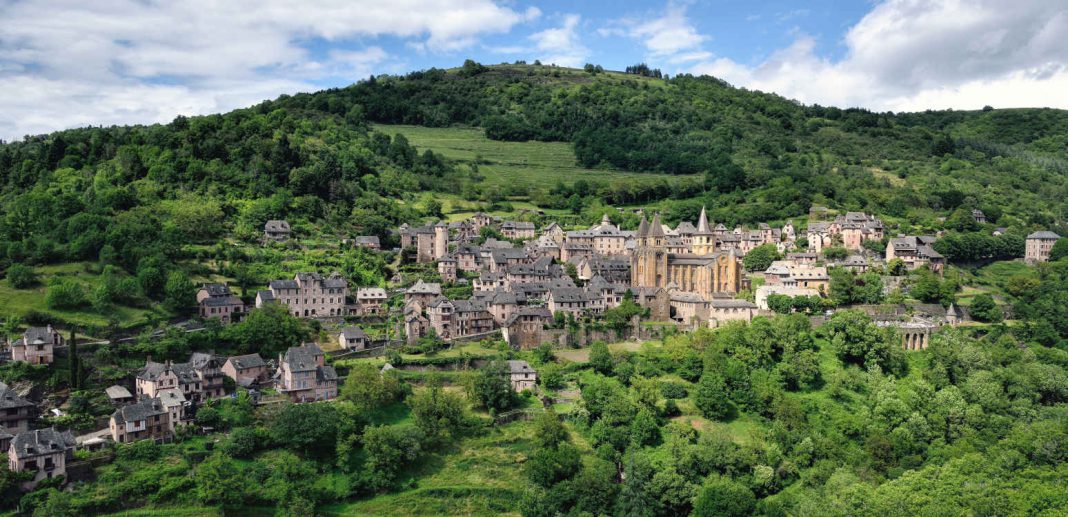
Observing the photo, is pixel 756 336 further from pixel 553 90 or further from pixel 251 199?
pixel 553 90

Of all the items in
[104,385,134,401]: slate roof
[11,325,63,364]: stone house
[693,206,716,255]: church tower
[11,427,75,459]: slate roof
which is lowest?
[11,427,75,459]: slate roof

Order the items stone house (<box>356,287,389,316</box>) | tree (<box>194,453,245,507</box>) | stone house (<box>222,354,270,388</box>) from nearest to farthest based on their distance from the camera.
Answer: tree (<box>194,453,245,507</box>)
stone house (<box>222,354,270,388</box>)
stone house (<box>356,287,389,316</box>)

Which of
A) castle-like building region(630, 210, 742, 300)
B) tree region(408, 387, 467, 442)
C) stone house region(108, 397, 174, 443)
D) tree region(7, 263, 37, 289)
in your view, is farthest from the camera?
castle-like building region(630, 210, 742, 300)

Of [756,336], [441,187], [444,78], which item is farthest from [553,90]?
[756,336]

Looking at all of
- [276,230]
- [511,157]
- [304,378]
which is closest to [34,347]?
[304,378]

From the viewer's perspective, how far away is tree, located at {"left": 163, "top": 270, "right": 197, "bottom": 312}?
62875 millimetres

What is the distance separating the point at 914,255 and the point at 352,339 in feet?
183

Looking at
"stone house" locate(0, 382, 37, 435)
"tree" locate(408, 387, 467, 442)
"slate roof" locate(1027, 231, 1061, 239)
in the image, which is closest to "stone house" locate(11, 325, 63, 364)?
"stone house" locate(0, 382, 37, 435)

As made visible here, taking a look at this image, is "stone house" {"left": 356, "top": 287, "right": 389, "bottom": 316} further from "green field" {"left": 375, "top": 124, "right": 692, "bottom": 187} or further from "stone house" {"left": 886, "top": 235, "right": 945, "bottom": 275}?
"stone house" {"left": 886, "top": 235, "right": 945, "bottom": 275}

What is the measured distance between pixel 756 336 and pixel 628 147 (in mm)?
80996

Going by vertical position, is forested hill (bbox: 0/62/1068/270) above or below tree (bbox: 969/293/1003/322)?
above

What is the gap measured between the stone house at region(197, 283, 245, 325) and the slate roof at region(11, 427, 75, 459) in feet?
61.6

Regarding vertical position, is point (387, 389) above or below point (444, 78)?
below

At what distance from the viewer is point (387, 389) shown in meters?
55.9
